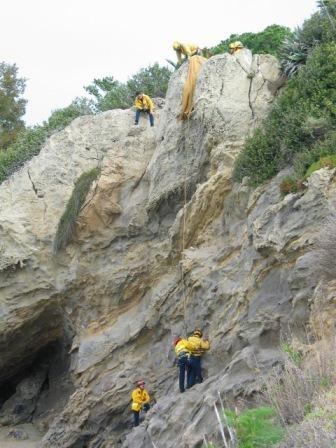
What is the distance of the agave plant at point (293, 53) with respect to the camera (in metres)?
18.3

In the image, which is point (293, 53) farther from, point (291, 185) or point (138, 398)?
point (138, 398)

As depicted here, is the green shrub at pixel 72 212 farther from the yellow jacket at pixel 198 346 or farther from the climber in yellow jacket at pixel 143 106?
the yellow jacket at pixel 198 346

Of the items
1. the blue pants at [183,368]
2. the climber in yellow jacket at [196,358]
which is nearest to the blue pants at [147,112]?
the climber in yellow jacket at [196,358]

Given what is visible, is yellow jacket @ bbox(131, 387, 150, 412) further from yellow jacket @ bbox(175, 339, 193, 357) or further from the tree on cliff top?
the tree on cliff top

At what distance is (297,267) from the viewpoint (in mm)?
11781

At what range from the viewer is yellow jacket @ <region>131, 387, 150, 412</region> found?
16.6 m

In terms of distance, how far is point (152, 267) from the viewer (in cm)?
1920

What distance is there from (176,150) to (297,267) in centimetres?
857

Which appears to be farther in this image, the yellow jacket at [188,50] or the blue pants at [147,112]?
the blue pants at [147,112]

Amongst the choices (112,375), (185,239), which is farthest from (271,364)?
(112,375)

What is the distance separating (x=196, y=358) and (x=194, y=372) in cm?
28

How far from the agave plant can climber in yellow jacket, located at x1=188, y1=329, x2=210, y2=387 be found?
7612 millimetres

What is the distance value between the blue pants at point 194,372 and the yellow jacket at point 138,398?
257cm

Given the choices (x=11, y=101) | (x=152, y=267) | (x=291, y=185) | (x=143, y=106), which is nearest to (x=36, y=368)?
Result: (x=152, y=267)
